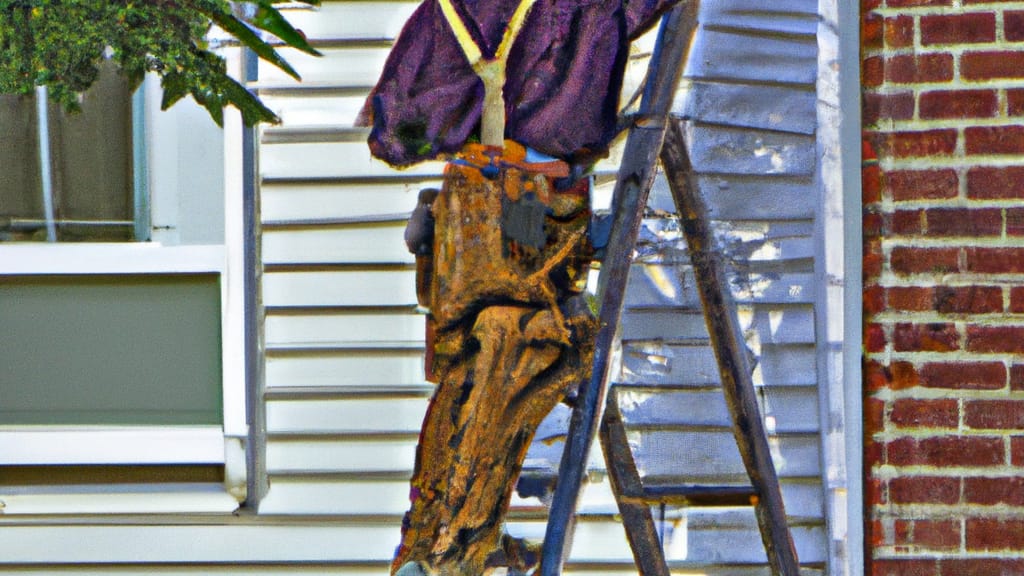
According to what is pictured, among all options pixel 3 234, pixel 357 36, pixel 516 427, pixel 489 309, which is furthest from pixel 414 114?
pixel 3 234

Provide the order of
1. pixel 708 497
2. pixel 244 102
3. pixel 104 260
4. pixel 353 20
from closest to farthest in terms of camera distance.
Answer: pixel 708 497
pixel 244 102
pixel 353 20
pixel 104 260

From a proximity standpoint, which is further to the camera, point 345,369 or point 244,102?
point 345,369

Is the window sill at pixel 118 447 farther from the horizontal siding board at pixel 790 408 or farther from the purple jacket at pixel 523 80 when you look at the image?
the horizontal siding board at pixel 790 408

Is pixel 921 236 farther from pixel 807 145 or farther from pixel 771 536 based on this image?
pixel 771 536

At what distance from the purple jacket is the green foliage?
244 millimetres

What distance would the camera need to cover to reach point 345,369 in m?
3.18

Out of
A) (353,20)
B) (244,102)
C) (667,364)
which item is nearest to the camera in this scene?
(244,102)

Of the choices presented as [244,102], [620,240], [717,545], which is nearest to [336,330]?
[244,102]

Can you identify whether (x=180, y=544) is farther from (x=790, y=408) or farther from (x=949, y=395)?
(x=949, y=395)

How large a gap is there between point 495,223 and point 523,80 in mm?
274

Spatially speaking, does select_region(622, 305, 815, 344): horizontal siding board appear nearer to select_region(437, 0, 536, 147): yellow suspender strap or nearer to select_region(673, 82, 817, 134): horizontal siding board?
select_region(673, 82, 817, 134): horizontal siding board

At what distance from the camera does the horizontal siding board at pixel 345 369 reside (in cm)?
315

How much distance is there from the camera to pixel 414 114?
7.22ft

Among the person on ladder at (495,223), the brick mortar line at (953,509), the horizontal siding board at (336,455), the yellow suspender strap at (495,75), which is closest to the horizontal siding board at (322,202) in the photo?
the horizontal siding board at (336,455)
